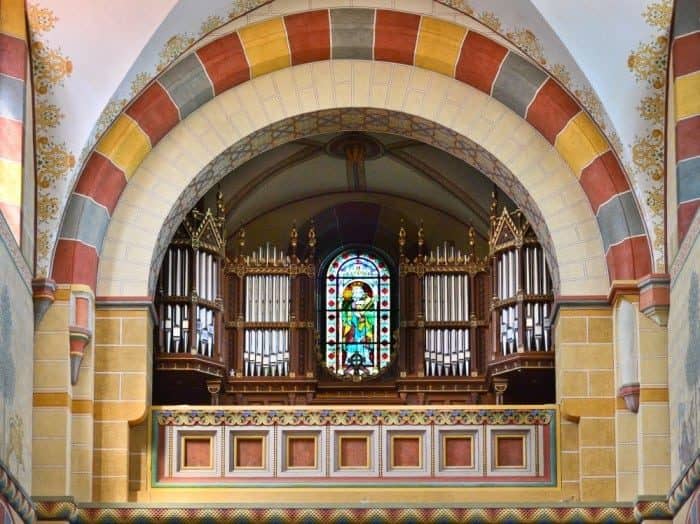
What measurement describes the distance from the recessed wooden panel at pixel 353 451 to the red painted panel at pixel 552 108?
4.05 metres

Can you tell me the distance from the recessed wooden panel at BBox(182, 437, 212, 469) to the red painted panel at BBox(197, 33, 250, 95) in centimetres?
398

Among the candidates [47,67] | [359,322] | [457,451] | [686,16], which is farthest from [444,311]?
[47,67]

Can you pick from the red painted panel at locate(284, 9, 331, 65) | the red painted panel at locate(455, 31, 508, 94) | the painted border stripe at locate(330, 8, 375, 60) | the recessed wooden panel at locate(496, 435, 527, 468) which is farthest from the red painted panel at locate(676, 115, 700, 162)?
the red painted panel at locate(284, 9, 331, 65)

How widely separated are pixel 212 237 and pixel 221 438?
3474 mm

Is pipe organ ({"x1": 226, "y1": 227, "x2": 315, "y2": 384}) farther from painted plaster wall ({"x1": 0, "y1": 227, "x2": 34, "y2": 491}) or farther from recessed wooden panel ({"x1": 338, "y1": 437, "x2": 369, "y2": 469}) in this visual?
painted plaster wall ({"x1": 0, "y1": 227, "x2": 34, "y2": 491})

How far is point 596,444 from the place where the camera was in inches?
850

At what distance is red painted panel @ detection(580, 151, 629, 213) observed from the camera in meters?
21.9

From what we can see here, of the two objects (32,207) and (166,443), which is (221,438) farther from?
(32,207)

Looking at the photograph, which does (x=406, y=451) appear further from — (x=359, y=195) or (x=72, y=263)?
(x=359, y=195)

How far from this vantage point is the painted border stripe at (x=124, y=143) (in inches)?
872

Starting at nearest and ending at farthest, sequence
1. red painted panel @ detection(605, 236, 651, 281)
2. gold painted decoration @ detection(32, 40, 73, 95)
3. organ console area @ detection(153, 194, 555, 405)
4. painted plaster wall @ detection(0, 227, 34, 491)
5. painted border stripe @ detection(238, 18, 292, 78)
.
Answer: painted plaster wall @ detection(0, 227, 34, 491) → gold painted decoration @ detection(32, 40, 73, 95) → red painted panel @ detection(605, 236, 651, 281) → painted border stripe @ detection(238, 18, 292, 78) → organ console area @ detection(153, 194, 555, 405)

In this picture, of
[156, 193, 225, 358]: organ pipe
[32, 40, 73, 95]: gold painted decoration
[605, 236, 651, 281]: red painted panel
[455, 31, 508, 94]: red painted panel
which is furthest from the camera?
[156, 193, 225, 358]: organ pipe

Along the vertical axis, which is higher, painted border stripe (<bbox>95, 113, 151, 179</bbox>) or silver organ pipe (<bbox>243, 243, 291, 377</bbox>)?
painted border stripe (<bbox>95, 113, 151, 179</bbox>)

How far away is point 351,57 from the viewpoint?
22703mm
